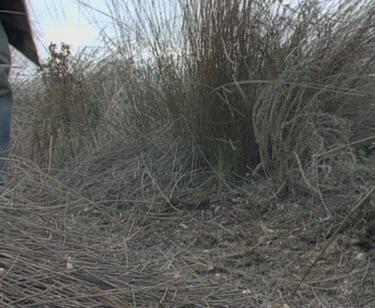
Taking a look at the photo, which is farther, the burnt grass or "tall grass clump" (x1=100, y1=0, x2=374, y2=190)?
"tall grass clump" (x1=100, y1=0, x2=374, y2=190)

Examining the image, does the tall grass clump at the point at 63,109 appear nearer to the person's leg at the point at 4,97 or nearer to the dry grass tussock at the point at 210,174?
the dry grass tussock at the point at 210,174

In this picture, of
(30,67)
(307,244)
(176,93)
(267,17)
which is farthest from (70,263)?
(30,67)

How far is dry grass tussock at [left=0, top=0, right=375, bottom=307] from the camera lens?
1733 mm

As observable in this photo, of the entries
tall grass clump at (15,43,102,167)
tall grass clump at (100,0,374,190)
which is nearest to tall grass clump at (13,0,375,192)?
tall grass clump at (100,0,374,190)

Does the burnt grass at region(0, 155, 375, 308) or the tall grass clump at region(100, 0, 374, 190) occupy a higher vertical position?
the tall grass clump at region(100, 0, 374, 190)

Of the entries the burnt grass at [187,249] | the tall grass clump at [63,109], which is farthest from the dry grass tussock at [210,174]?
the tall grass clump at [63,109]

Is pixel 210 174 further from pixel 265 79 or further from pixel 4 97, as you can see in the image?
pixel 4 97

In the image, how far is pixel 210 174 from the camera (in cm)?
324

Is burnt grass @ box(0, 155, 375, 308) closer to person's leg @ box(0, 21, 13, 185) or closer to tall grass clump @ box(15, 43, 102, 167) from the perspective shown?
person's leg @ box(0, 21, 13, 185)

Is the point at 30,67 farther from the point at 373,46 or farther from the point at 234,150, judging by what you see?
the point at 373,46

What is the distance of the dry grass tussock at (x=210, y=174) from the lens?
1733mm

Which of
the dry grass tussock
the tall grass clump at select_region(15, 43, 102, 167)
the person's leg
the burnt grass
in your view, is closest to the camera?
the burnt grass

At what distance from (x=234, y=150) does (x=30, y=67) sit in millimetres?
1601

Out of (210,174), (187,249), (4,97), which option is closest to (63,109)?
(210,174)
